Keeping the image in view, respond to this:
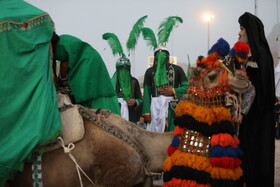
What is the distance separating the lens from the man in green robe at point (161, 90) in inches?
242

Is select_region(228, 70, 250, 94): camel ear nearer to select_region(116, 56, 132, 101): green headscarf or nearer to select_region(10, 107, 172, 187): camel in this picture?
select_region(10, 107, 172, 187): camel

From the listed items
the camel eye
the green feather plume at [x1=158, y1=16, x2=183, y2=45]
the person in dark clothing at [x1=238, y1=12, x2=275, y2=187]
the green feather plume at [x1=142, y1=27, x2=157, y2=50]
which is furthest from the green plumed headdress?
the camel eye

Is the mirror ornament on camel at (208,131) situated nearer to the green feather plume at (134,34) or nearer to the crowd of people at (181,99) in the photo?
the crowd of people at (181,99)

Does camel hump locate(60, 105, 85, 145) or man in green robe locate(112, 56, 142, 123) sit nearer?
camel hump locate(60, 105, 85, 145)

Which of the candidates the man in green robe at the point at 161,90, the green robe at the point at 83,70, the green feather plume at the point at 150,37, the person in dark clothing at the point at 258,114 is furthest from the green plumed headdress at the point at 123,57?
the green robe at the point at 83,70

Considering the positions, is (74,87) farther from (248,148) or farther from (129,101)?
(129,101)

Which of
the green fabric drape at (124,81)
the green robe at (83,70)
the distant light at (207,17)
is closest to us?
the green robe at (83,70)

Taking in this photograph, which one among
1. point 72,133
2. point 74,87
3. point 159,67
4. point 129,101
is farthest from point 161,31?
point 72,133

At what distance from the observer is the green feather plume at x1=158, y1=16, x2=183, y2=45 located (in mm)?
6312

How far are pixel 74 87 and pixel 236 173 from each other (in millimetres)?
1758

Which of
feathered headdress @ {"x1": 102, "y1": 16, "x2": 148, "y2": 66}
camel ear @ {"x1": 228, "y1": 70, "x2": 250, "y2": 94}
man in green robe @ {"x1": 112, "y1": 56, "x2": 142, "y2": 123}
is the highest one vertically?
feathered headdress @ {"x1": 102, "y1": 16, "x2": 148, "y2": 66}

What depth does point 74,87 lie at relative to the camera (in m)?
2.89

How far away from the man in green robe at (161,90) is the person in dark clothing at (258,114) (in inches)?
81.5

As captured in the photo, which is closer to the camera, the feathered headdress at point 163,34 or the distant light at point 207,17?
the feathered headdress at point 163,34
